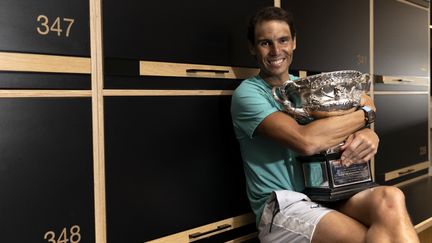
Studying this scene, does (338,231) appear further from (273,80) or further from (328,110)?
(273,80)

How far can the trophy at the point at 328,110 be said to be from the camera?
1348mm

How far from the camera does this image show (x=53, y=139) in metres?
1.17

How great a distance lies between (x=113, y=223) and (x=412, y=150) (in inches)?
83.0

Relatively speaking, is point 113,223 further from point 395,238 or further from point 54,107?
point 395,238

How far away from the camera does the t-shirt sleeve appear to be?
1416 mm

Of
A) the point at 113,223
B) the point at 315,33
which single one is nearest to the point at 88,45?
the point at 113,223

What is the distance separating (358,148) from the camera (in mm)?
1415

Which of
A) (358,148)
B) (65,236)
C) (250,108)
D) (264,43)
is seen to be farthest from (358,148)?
(65,236)

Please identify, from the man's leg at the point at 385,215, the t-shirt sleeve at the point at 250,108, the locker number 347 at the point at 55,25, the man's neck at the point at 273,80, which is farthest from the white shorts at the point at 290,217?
the locker number 347 at the point at 55,25

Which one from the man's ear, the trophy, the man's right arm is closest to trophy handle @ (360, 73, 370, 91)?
the trophy

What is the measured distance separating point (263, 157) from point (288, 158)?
0.09 metres

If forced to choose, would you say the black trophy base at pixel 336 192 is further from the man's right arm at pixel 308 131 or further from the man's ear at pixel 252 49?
the man's ear at pixel 252 49

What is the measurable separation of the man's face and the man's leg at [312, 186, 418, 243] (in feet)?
1.72

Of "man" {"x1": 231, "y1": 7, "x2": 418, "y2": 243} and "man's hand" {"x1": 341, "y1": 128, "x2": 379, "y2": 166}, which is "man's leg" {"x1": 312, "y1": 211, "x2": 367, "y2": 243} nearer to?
"man" {"x1": 231, "y1": 7, "x2": 418, "y2": 243}
